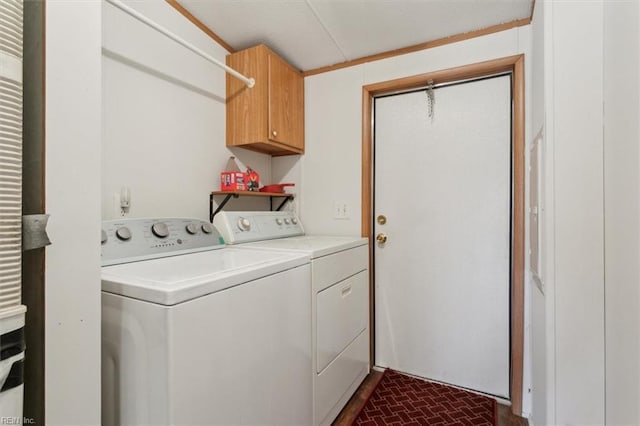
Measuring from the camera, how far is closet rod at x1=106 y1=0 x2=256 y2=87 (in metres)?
1.24

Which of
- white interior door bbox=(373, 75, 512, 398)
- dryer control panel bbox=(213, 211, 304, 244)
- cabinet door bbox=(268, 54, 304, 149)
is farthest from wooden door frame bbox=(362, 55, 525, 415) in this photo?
dryer control panel bbox=(213, 211, 304, 244)

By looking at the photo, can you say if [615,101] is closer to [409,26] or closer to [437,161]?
[437,161]

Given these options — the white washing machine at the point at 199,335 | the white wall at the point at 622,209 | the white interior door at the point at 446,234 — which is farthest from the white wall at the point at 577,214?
the white washing machine at the point at 199,335

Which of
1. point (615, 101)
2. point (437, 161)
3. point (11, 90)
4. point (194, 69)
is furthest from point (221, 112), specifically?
point (615, 101)

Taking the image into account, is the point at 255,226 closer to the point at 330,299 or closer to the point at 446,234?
the point at 330,299

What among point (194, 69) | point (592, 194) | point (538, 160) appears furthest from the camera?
point (194, 69)

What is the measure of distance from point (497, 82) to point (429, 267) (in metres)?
1.20

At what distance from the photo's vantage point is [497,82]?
1.83m

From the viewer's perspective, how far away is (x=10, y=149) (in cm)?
48

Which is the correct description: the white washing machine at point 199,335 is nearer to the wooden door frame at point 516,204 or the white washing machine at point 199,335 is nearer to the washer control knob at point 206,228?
the washer control knob at point 206,228

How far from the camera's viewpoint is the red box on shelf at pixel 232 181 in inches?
74.0

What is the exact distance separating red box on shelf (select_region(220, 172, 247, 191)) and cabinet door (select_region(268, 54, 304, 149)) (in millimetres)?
324

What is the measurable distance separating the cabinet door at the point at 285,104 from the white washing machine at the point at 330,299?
0.54 metres

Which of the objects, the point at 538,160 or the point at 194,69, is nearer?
the point at 538,160
